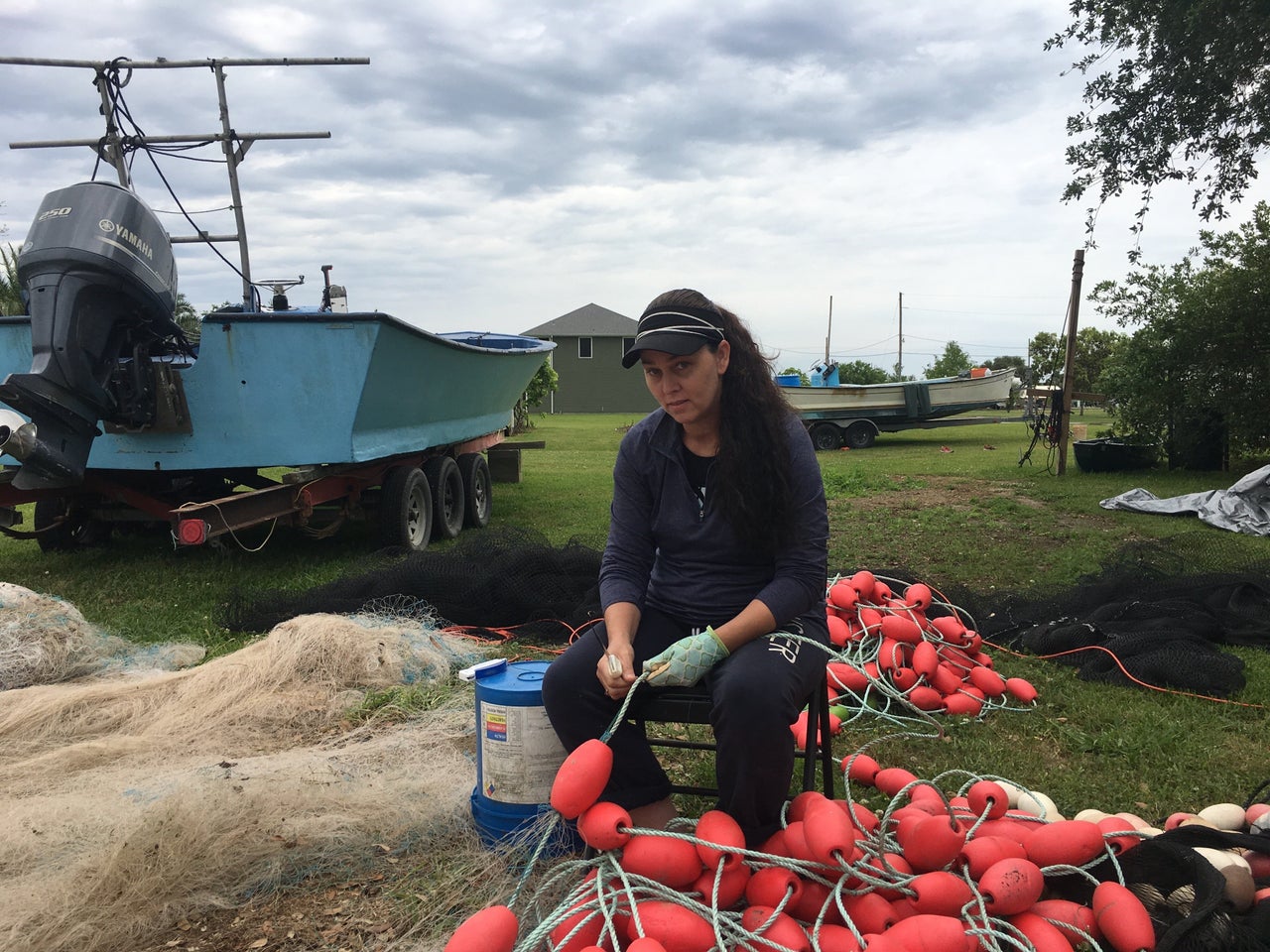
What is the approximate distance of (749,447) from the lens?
8.91ft

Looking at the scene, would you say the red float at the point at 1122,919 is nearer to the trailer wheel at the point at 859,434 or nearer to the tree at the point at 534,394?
the trailer wheel at the point at 859,434

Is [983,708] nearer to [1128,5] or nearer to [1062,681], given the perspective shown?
[1062,681]

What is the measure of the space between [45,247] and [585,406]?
39.1 metres

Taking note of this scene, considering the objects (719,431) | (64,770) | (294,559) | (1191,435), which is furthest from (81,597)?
(1191,435)

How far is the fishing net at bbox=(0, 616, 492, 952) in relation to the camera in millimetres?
2447

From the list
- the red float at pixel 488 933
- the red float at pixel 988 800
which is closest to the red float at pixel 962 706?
the red float at pixel 988 800

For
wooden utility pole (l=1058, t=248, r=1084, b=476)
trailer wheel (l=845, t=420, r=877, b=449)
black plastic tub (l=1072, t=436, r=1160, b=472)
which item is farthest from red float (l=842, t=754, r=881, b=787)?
trailer wheel (l=845, t=420, r=877, b=449)

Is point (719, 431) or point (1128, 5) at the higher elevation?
point (1128, 5)

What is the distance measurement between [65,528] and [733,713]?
24.5 feet

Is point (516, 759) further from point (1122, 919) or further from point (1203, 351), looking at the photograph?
point (1203, 351)

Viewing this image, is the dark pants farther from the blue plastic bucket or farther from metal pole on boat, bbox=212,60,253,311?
metal pole on boat, bbox=212,60,253,311

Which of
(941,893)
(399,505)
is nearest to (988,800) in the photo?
(941,893)

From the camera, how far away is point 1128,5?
938 centimetres

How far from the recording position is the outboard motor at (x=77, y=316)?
207 inches
